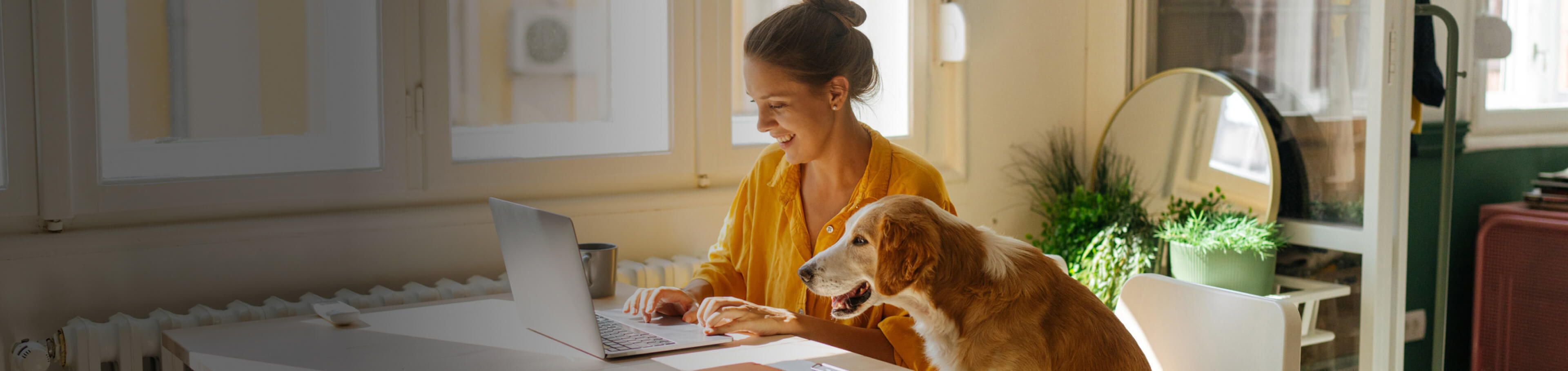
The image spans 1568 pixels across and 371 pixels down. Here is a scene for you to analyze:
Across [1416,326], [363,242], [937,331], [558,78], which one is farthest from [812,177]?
[1416,326]

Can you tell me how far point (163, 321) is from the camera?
74.1 inches

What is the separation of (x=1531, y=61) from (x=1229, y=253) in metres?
0.95

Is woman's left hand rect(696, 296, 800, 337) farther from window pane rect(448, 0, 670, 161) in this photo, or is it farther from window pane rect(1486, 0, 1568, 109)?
window pane rect(1486, 0, 1568, 109)

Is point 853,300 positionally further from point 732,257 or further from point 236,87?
point 236,87

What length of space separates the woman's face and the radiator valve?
4.11 feet

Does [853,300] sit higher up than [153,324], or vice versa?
[853,300]

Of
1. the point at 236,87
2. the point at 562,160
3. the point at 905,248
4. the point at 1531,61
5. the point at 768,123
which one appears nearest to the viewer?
the point at 905,248

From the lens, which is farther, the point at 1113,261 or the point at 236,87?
the point at 1113,261

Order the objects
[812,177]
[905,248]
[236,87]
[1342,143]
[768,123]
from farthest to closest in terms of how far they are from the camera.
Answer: [1342,143]
[236,87]
[812,177]
[768,123]
[905,248]

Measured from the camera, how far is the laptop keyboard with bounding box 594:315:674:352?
146 cm

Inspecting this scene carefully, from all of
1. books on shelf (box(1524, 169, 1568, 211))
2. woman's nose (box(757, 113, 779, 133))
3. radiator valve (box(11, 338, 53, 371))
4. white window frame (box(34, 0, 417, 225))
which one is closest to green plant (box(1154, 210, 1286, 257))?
books on shelf (box(1524, 169, 1568, 211))

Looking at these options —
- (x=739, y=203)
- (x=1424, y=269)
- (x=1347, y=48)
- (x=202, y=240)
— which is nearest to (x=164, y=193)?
(x=202, y=240)

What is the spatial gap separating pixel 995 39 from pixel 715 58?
94 cm

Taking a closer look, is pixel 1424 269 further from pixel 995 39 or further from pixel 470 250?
pixel 470 250
